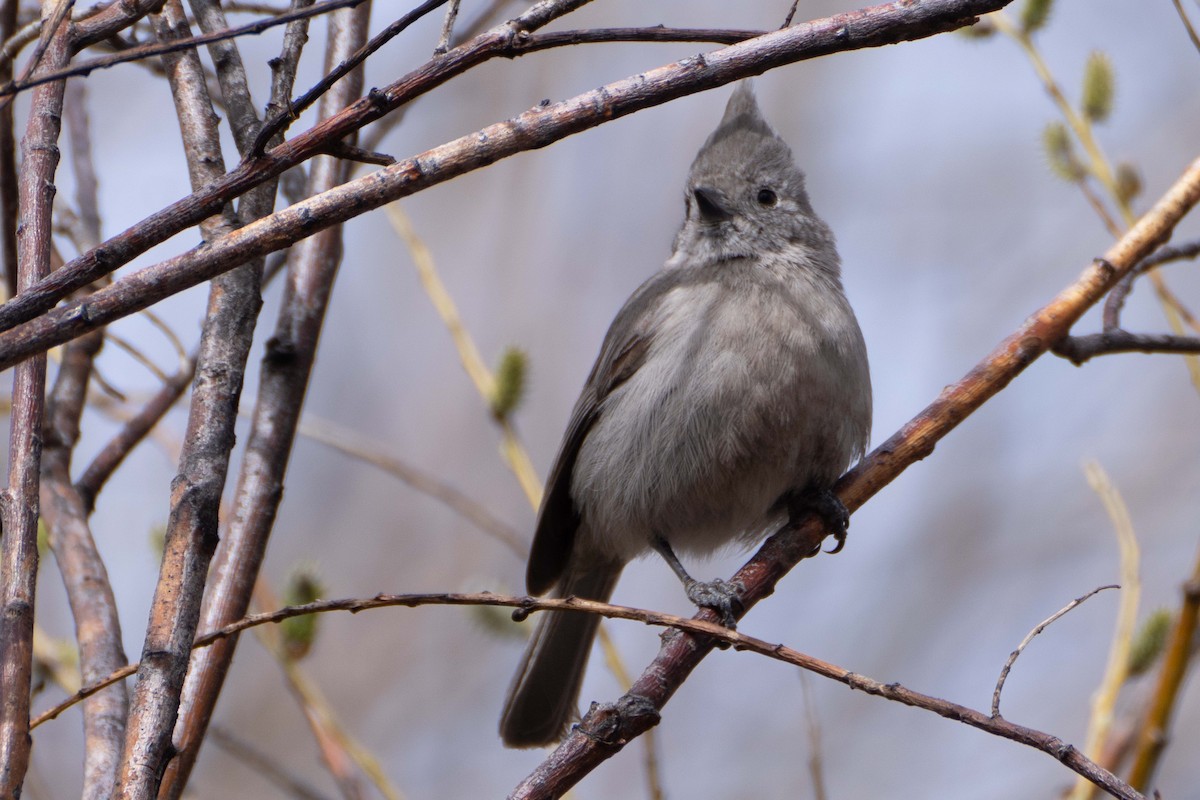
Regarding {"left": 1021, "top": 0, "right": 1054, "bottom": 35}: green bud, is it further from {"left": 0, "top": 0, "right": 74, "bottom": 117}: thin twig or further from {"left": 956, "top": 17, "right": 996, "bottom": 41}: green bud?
{"left": 0, "top": 0, "right": 74, "bottom": 117}: thin twig

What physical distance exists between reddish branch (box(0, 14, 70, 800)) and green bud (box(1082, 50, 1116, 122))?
2.71 meters

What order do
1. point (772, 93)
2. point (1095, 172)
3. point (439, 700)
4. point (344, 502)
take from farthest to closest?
point (772, 93)
point (344, 502)
point (439, 700)
point (1095, 172)

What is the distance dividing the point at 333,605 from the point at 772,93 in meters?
8.30

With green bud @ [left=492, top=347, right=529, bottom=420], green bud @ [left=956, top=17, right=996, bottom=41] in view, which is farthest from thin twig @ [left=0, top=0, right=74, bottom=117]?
green bud @ [left=956, top=17, right=996, bottom=41]

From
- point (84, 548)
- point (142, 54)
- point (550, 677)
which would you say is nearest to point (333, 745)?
point (84, 548)

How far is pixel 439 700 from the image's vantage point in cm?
775

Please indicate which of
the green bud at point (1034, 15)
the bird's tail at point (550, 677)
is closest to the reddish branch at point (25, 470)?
the bird's tail at point (550, 677)

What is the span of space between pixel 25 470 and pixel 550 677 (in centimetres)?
254

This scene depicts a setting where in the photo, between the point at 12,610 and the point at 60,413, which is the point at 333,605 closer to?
the point at 12,610

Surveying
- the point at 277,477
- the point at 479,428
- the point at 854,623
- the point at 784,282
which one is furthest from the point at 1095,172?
the point at 479,428

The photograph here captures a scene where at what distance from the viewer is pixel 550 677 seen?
163 inches

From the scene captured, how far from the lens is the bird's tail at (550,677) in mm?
4074

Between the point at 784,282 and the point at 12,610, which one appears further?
the point at 784,282

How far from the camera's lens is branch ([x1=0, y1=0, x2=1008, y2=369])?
5.12 ft
